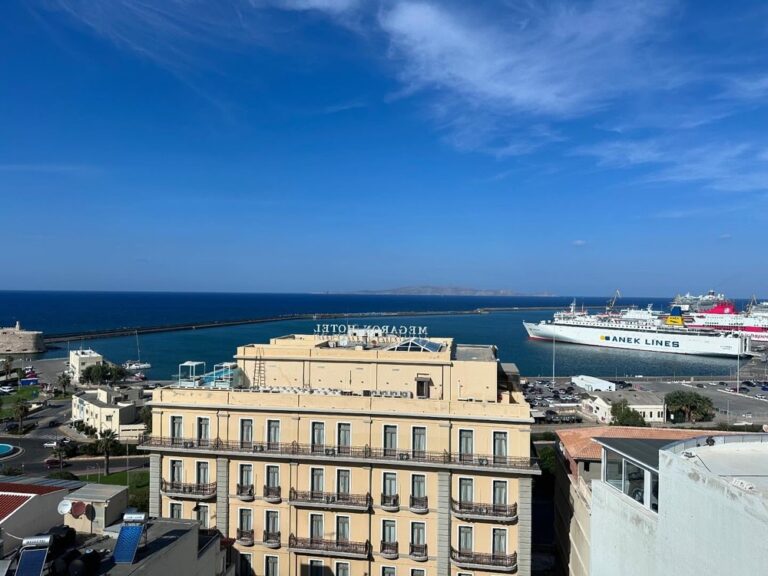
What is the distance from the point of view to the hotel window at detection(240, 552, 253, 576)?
2061 cm

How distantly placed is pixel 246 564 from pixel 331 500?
Answer: 467 centimetres

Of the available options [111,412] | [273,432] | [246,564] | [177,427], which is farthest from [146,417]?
[273,432]

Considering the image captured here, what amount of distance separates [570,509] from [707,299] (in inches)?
6602

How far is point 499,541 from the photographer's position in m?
19.4

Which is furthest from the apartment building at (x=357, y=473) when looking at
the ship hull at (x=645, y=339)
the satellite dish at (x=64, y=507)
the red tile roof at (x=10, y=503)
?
the ship hull at (x=645, y=339)

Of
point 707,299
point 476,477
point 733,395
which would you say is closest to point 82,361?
point 476,477

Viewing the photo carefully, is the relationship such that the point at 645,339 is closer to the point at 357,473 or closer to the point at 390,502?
the point at 390,502

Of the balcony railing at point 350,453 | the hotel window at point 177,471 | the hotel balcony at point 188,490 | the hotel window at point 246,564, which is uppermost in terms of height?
the balcony railing at point 350,453

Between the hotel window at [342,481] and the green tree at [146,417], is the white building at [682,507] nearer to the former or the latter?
the hotel window at [342,481]

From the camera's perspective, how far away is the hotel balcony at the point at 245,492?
68.1 ft

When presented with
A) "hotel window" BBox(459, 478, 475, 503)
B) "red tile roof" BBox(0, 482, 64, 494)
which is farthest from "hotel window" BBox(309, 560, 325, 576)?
"red tile roof" BBox(0, 482, 64, 494)

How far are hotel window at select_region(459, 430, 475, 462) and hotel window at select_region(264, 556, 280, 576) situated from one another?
8.83 metres

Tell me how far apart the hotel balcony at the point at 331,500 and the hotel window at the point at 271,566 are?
2.56 meters

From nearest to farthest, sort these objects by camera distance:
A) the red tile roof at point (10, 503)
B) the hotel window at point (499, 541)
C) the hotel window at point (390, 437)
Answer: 1. the red tile roof at point (10, 503)
2. the hotel window at point (499, 541)
3. the hotel window at point (390, 437)
